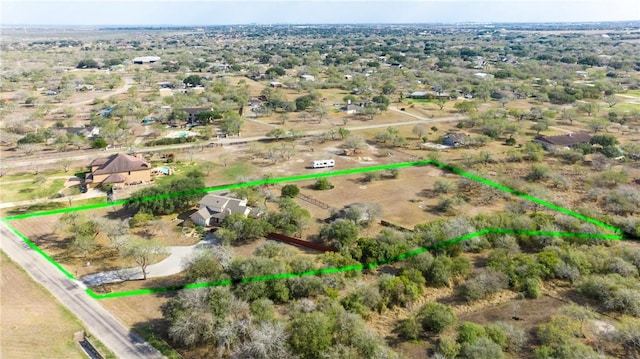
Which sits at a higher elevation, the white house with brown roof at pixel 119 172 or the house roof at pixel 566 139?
the house roof at pixel 566 139

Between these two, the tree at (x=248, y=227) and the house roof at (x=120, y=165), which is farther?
the house roof at (x=120, y=165)

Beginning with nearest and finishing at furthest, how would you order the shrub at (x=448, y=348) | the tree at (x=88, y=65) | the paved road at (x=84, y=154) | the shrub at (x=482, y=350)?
the shrub at (x=482, y=350), the shrub at (x=448, y=348), the paved road at (x=84, y=154), the tree at (x=88, y=65)

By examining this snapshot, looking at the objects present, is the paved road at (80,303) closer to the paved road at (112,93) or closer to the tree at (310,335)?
the tree at (310,335)

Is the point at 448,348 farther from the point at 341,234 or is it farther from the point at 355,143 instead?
the point at 355,143

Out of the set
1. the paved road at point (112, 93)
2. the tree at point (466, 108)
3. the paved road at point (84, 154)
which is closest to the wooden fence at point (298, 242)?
the paved road at point (84, 154)

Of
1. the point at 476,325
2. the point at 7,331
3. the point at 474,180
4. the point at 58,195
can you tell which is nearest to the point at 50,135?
the point at 58,195

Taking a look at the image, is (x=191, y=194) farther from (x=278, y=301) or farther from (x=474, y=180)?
(x=474, y=180)

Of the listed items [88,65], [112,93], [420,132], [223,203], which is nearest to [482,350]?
[223,203]
